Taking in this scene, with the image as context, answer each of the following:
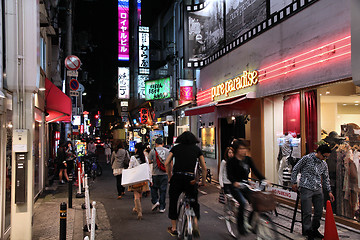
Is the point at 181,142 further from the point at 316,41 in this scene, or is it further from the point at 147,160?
the point at 316,41

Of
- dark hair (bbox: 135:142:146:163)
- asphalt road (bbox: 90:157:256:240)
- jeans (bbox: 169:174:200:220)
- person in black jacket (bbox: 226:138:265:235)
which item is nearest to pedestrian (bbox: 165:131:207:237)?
jeans (bbox: 169:174:200:220)

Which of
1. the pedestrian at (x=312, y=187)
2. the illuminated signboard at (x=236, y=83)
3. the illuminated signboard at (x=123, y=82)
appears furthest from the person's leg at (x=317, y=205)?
the illuminated signboard at (x=123, y=82)

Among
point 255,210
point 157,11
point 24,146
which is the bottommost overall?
point 255,210

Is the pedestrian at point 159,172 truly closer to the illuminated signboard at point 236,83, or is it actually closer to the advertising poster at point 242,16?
the illuminated signboard at point 236,83

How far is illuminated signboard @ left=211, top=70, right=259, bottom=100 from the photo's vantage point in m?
12.4

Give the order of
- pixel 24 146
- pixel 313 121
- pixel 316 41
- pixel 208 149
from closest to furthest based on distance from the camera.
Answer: pixel 24 146, pixel 316 41, pixel 313 121, pixel 208 149

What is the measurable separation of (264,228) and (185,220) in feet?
4.69

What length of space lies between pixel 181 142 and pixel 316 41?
4.99m

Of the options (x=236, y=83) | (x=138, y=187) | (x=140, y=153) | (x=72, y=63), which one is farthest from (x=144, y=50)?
(x=138, y=187)

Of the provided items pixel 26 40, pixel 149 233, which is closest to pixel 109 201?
pixel 149 233

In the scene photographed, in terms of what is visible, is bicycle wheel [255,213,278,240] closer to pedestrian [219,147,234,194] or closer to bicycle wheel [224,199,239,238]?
bicycle wheel [224,199,239,238]

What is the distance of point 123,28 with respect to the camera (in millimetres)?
33906

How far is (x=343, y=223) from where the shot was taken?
7840 mm

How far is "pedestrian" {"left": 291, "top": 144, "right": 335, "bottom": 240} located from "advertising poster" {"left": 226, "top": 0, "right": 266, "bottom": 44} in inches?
283
